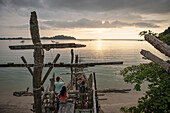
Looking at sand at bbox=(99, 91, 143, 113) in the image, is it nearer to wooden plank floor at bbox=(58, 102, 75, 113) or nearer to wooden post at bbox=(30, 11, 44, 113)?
wooden plank floor at bbox=(58, 102, 75, 113)

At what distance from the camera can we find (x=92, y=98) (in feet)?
23.9

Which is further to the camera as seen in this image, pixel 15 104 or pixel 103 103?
pixel 103 103

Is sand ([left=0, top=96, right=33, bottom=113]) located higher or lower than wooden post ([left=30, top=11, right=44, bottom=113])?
lower

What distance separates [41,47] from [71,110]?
3.69m

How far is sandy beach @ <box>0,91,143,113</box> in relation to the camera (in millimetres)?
14273

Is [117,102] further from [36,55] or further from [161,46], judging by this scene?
[161,46]

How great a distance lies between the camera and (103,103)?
16344 millimetres

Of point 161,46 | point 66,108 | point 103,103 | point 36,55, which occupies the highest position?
point 161,46

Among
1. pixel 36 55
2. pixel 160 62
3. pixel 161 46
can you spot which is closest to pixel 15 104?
pixel 36 55

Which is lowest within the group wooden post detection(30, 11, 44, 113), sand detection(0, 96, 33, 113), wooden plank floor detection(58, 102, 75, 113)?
sand detection(0, 96, 33, 113)

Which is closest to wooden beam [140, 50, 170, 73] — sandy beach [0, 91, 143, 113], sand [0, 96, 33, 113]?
sandy beach [0, 91, 143, 113]

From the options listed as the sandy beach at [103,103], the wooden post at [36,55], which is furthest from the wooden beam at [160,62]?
the sandy beach at [103,103]

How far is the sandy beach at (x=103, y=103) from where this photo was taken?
562 inches

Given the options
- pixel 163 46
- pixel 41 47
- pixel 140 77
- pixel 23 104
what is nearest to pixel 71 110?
pixel 41 47
